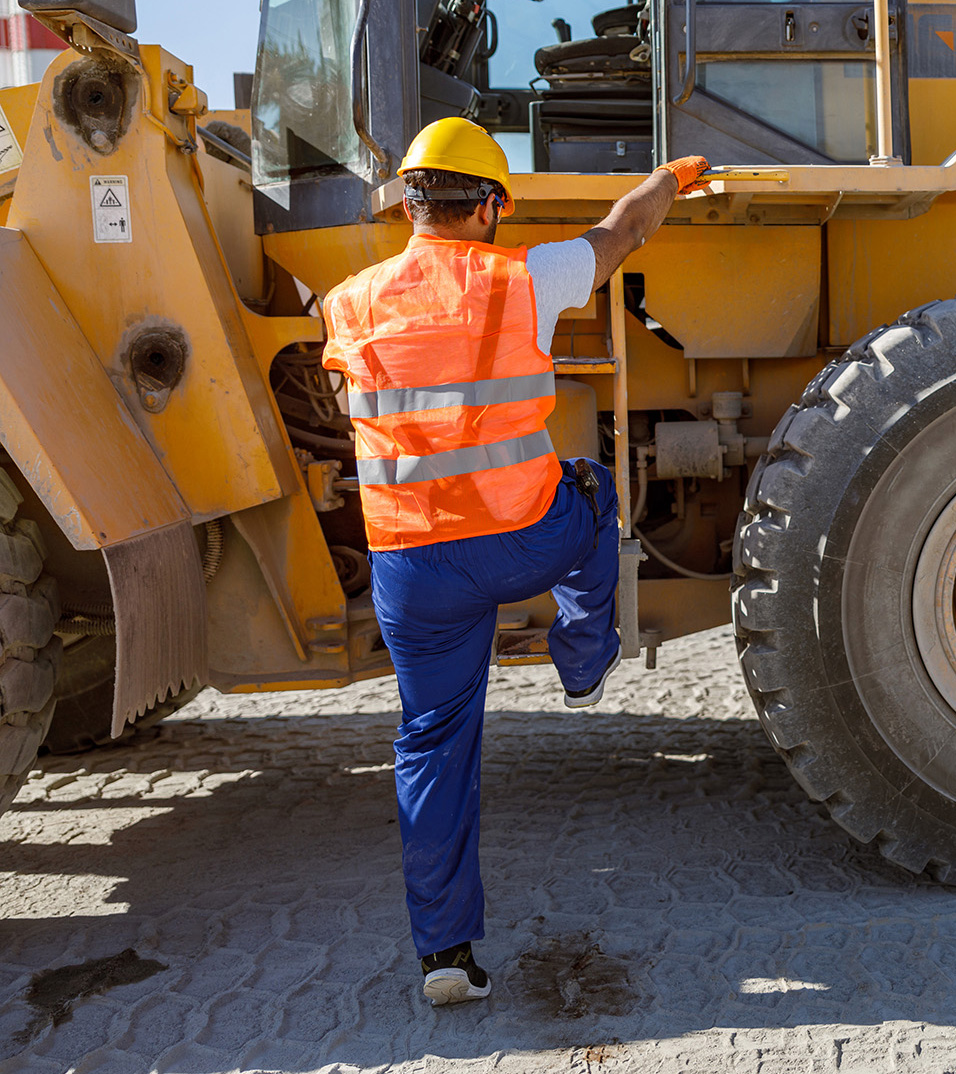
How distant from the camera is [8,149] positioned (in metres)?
3.04

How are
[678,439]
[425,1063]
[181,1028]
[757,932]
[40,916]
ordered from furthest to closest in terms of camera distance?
1. [678,439]
2. [40,916]
3. [757,932]
4. [181,1028]
5. [425,1063]

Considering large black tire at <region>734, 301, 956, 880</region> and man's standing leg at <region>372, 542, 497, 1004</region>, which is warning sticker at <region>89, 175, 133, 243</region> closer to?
man's standing leg at <region>372, 542, 497, 1004</region>

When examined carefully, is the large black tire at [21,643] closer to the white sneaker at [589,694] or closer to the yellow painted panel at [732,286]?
the white sneaker at [589,694]

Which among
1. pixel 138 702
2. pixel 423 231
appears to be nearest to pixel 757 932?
pixel 138 702

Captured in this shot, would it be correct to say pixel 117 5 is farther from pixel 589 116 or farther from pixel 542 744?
pixel 542 744

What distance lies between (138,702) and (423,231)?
1307mm

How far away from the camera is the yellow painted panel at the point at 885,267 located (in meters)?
3.24

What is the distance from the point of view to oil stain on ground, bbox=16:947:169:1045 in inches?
96.9

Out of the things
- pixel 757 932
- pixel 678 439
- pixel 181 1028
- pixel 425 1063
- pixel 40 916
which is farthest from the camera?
pixel 678 439

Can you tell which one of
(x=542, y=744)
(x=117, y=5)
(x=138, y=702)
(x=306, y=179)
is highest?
(x=117, y=5)

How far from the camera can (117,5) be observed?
2402 millimetres

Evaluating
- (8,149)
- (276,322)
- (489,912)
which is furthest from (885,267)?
(8,149)

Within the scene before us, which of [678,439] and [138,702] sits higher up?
[678,439]

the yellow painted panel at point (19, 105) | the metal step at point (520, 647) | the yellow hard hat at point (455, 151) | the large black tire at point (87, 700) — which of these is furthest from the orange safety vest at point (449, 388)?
the large black tire at point (87, 700)
